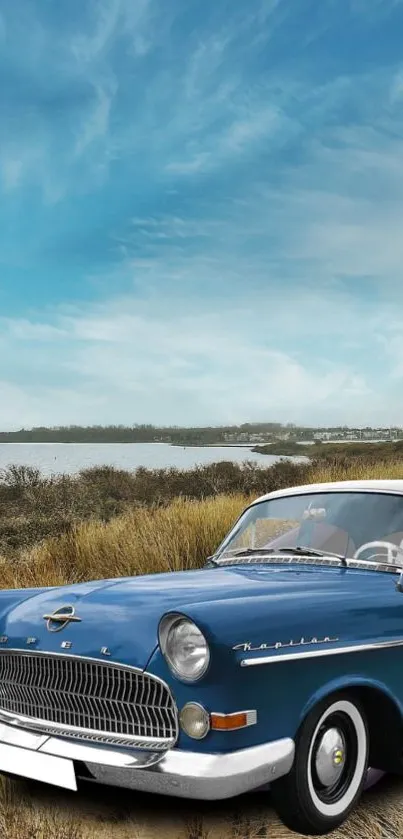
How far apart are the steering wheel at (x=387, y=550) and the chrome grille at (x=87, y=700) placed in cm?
170

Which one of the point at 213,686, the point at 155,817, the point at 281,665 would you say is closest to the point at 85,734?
the point at 155,817

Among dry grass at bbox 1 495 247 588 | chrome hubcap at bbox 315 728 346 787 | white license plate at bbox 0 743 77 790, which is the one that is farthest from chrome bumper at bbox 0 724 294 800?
dry grass at bbox 1 495 247 588

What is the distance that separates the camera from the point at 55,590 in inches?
189

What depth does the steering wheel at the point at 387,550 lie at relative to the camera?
5.07m

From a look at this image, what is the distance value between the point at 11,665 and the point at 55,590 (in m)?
0.44

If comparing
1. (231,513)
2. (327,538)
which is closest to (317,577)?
(327,538)

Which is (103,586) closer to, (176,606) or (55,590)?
(55,590)

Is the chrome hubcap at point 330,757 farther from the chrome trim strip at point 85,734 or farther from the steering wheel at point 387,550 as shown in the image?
the steering wheel at point 387,550

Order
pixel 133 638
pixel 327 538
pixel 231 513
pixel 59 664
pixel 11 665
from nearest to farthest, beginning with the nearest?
pixel 133 638, pixel 59 664, pixel 11 665, pixel 327 538, pixel 231 513

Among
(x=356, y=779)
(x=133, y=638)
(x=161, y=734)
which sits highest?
(x=133, y=638)

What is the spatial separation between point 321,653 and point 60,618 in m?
1.21

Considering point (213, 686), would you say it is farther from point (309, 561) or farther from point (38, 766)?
point (309, 561)

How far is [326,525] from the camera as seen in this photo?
216 inches

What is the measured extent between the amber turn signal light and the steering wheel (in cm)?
162
